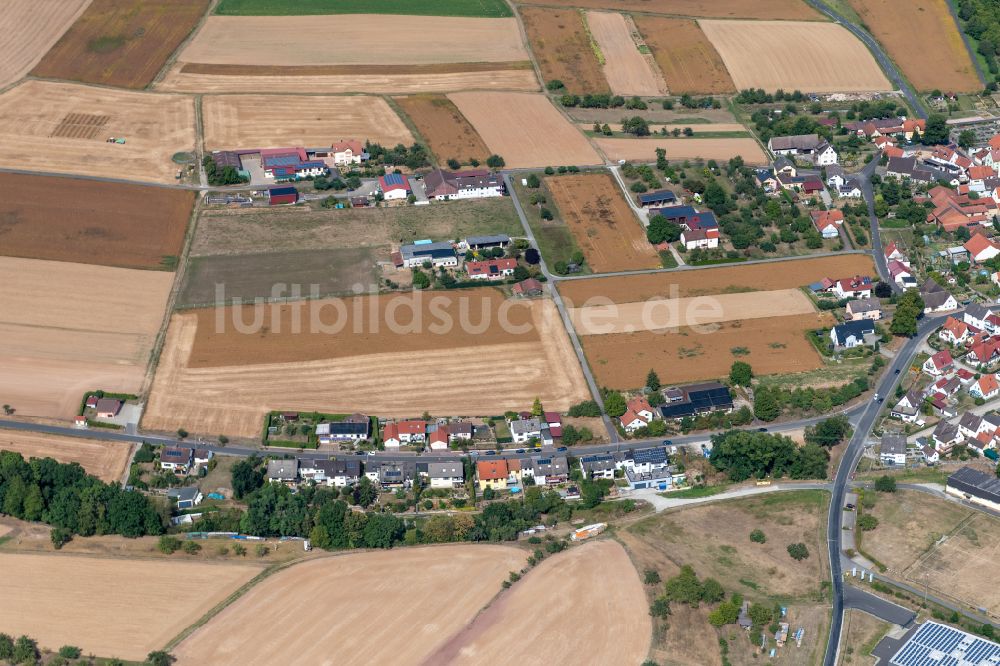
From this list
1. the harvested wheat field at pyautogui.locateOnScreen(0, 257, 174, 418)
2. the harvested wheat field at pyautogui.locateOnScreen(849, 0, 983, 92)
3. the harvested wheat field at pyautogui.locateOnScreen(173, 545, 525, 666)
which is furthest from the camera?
the harvested wheat field at pyautogui.locateOnScreen(849, 0, 983, 92)

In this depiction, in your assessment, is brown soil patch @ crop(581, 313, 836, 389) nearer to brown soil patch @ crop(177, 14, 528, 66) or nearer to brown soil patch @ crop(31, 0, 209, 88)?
brown soil patch @ crop(177, 14, 528, 66)

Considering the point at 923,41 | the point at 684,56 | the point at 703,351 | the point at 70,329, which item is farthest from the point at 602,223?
the point at 923,41

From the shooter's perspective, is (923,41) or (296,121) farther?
(923,41)

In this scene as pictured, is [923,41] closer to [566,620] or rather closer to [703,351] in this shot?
[703,351]

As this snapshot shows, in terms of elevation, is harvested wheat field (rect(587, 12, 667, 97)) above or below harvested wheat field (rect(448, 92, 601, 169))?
above

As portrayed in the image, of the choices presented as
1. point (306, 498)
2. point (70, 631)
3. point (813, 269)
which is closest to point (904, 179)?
point (813, 269)

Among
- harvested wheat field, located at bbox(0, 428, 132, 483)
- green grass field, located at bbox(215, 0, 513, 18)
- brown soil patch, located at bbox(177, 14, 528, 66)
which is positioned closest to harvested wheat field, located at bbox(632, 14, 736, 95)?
brown soil patch, located at bbox(177, 14, 528, 66)
